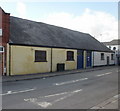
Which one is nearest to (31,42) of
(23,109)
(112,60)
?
(23,109)

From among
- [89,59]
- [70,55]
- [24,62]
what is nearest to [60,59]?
[70,55]

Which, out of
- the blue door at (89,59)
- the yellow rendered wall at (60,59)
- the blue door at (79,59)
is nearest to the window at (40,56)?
the yellow rendered wall at (60,59)

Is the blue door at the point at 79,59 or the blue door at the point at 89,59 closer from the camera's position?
the blue door at the point at 79,59

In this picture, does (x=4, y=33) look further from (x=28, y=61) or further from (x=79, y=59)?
(x=79, y=59)

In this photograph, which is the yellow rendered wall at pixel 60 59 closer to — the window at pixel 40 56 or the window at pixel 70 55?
the window at pixel 70 55

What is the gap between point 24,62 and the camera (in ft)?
59.0

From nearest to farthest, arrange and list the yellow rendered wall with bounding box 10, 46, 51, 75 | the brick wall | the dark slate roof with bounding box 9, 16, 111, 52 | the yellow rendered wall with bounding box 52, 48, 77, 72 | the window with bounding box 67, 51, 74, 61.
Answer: the brick wall
the yellow rendered wall with bounding box 10, 46, 51, 75
the dark slate roof with bounding box 9, 16, 111, 52
the yellow rendered wall with bounding box 52, 48, 77, 72
the window with bounding box 67, 51, 74, 61

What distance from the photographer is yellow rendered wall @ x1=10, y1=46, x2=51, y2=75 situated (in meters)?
Answer: 17.0

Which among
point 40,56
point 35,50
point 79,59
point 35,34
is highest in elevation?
point 35,34

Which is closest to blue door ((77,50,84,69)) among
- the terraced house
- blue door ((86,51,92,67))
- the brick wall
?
the terraced house

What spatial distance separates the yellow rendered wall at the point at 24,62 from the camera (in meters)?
17.0

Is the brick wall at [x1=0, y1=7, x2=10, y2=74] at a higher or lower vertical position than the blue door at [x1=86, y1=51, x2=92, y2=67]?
higher

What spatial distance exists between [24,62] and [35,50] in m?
2.05

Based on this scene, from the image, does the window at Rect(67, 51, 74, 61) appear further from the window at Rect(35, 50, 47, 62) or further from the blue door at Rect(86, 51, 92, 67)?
the window at Rect(35, 50, 47, 62)
